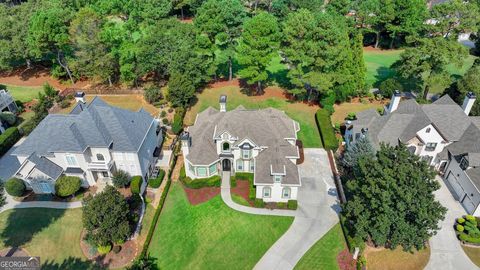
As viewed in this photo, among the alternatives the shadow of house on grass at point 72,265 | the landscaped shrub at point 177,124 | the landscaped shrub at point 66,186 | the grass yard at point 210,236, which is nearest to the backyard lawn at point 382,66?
the landscaped shrub at point 177,124

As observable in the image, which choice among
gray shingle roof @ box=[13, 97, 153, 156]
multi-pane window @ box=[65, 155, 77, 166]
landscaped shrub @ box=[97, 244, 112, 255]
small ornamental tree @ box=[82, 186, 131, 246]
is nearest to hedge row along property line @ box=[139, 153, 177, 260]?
small ornamental tree @ box=[82, 186, 131, 246]

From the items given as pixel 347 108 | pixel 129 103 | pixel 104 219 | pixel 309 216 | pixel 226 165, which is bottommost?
pixel 309 216

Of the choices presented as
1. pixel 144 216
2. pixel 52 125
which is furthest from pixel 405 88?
pixel 52 125

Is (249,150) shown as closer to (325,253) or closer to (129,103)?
(325,253)

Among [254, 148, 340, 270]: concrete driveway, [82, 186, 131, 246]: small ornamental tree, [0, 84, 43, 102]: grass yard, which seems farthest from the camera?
[0, 84, 43, 102]: grass yard

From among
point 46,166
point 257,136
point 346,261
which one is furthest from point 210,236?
point 46,166

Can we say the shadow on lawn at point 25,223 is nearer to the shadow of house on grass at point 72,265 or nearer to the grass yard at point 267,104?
the shadow of house on grass at point 72,265

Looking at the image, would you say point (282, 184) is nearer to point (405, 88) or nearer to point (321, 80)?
point (321, 80)

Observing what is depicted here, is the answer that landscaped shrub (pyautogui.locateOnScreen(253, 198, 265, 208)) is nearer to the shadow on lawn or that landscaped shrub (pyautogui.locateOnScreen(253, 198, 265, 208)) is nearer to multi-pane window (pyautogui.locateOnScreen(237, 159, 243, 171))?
multi-pane window (pyautogui.locateOnScreen(237, 159, 243, 171))
